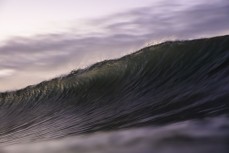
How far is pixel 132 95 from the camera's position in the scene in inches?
286

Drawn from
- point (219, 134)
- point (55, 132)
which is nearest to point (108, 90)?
point (55, 132)

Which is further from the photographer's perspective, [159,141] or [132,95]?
[132,95]

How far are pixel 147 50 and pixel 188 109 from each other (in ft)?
19.7

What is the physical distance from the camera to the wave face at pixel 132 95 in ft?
15.8

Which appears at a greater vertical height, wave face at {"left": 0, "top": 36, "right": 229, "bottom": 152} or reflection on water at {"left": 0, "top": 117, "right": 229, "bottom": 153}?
wave face at {"left": 0, "top": 36, "right": 229, "bottom": 152}

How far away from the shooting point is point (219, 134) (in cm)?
307

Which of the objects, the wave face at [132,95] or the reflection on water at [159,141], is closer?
the reflection on water at [159,141]

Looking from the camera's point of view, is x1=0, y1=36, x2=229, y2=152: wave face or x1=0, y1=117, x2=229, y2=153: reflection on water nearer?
x1=0, y1=117, x2=229, y2=153: reflection on water

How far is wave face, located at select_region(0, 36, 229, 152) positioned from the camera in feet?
15.8

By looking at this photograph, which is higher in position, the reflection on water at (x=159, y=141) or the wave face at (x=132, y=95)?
the wave face at (x=132, y=95)

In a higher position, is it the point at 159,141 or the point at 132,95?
the point at 132,95

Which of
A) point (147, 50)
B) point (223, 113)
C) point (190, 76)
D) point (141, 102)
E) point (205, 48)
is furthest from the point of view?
point (147, 50)

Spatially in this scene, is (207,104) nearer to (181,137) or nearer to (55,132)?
(181,137)

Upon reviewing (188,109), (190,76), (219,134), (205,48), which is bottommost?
(219,134)
